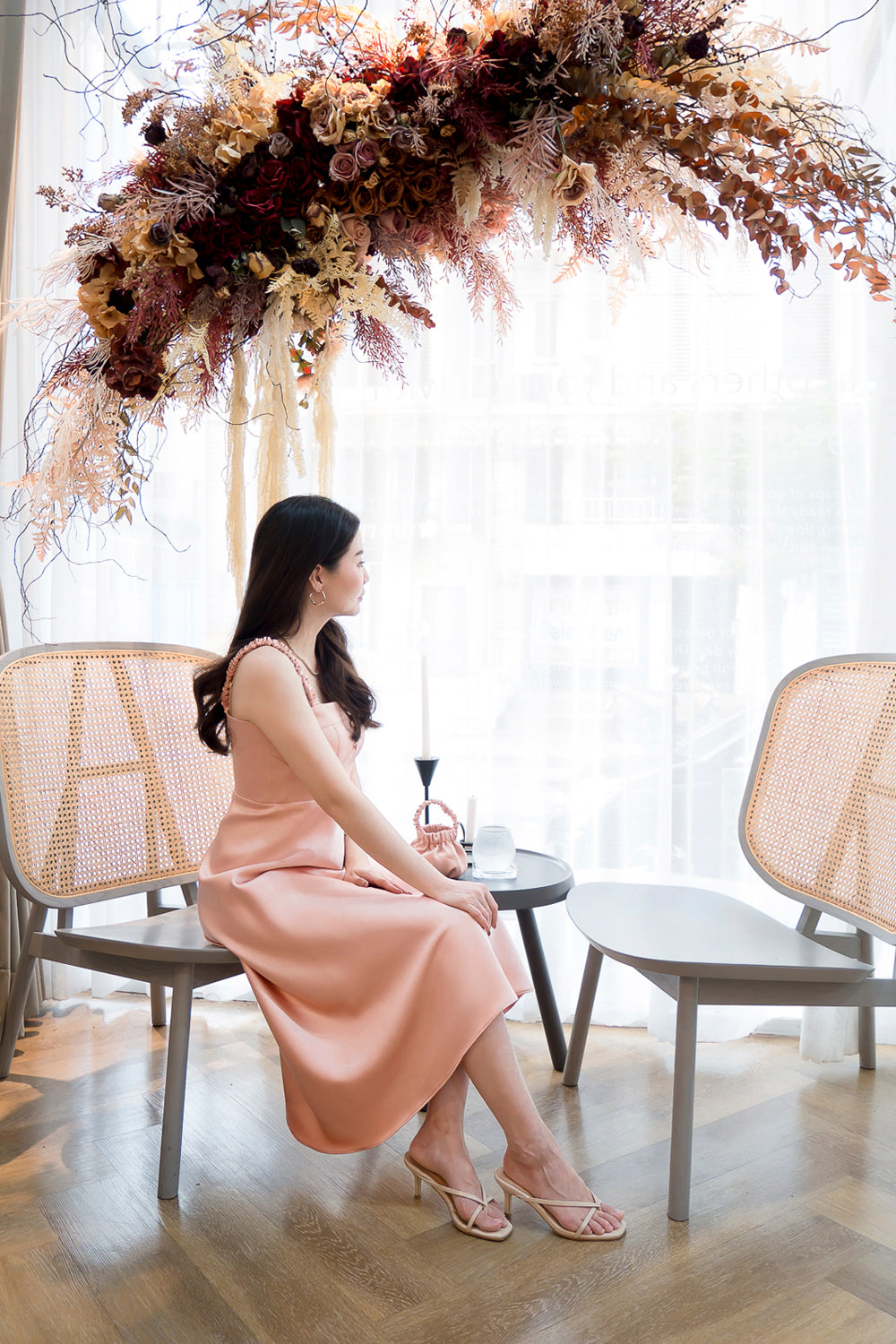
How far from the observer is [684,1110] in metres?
1.70

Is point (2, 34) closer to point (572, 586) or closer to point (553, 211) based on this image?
point (553, 211)

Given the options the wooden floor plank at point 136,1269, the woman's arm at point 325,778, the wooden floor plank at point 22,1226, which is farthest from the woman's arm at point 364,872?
the wooden floor plank at point 22,1226

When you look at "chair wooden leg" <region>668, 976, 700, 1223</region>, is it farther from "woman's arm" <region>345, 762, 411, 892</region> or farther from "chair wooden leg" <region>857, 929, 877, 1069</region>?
"chair wooden leg" <region>857, 929, 877, 1069</region>

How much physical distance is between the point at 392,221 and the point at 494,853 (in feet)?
3.93

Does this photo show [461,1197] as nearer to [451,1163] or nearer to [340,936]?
[451,1163]

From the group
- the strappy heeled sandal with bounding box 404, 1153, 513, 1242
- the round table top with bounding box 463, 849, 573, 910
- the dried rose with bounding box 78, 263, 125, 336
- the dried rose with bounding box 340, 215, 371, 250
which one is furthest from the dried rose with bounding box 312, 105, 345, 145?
the strappy heeled sandal with bounding box 404, 1153, 513, 1242

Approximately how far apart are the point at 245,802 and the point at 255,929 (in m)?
0.26

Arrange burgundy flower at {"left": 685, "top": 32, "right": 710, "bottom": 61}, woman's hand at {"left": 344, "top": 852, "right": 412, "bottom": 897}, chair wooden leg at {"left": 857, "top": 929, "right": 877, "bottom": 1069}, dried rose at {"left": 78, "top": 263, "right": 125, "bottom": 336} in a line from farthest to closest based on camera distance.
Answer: chair wooden leg at {"left": 857, "top": 929, "right": 877, "bottom": 1069}, woman's hand at {"left": 344, "top": 852, "right": 412, "bottom": 897}, dried rose at {"left": 78, "top": 263, "right": 125, "bottom": 336}, burgundy flower at {"left": 685, "top": 32, "right": 710, "bottom": 61}

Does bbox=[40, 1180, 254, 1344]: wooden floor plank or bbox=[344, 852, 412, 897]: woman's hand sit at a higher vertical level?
bbox=[344, 852, 412, 897]: woman's hand

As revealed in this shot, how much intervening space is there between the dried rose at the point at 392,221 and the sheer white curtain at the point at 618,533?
687 millimetres

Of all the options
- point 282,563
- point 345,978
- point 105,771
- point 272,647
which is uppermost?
point 282,563

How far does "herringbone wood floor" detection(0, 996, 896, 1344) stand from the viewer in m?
1.46

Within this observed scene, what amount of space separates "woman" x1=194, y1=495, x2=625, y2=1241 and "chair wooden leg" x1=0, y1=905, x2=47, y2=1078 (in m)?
0.48

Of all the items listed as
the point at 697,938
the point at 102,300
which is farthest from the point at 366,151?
the point at 697,938
